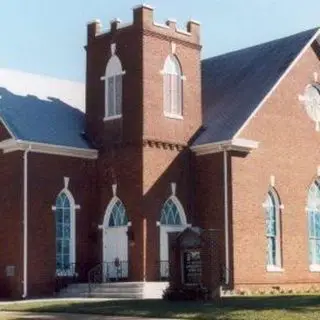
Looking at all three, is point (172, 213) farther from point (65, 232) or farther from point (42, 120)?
point (42, 120)

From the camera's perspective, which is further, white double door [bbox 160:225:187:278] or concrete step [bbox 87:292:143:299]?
white double door [bbox 160:225:187:278]

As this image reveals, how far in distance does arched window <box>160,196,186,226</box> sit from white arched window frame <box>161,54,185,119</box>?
3.20 meters

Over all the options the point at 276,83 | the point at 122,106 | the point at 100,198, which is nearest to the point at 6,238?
the point at 100,198

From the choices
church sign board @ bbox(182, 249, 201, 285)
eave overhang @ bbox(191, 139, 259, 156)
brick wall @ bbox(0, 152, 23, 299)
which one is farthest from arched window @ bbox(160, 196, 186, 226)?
church sign board @ bbox(182, 249, 201, 285)

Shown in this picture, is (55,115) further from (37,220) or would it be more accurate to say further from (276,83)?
(276,83)

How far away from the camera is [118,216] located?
103ft

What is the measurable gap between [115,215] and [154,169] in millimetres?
2503

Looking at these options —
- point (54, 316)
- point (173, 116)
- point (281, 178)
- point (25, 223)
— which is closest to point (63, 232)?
point (25, 223)

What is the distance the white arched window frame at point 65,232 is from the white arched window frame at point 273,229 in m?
7.13

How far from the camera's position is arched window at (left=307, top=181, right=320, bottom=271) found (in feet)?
109

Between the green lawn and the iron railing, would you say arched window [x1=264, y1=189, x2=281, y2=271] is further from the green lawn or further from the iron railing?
the green lawn

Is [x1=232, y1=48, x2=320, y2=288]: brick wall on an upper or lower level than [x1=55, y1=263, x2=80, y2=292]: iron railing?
upper

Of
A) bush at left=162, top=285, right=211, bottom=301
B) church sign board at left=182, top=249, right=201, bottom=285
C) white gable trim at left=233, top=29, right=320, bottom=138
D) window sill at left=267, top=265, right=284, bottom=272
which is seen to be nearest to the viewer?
bush at left=162, top=285, right=211, bottom=301

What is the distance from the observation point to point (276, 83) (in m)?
31.9
